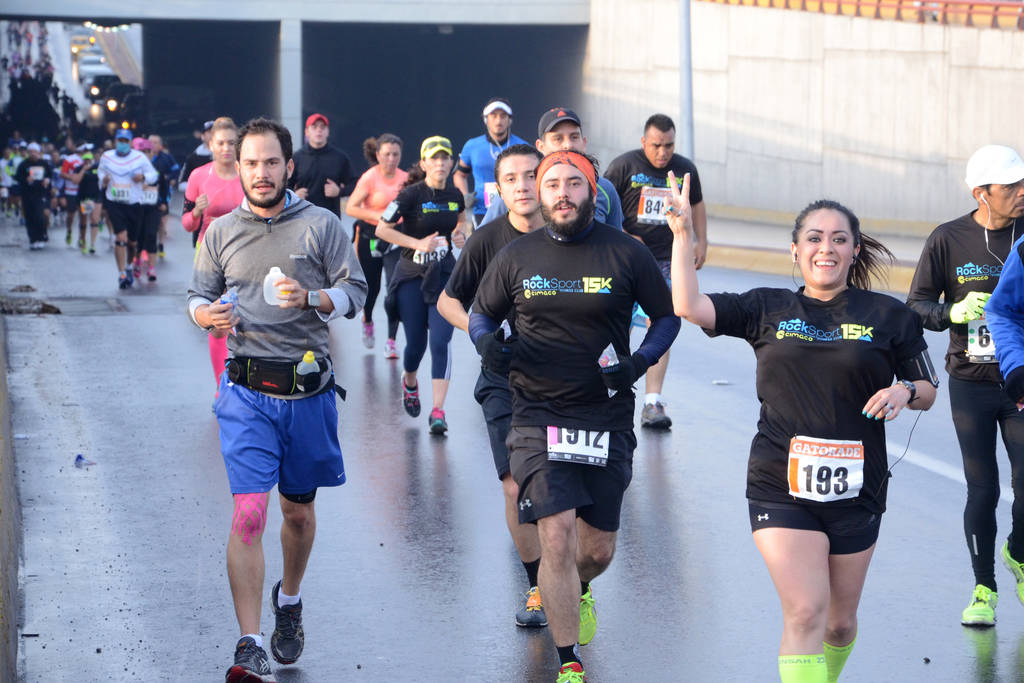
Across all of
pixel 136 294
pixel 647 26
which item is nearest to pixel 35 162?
pixel 136 294

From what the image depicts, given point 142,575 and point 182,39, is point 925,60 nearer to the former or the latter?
point 142,575

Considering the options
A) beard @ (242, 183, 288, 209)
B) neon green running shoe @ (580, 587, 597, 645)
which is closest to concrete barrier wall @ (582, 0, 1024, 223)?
neon green running shoe @ (580, 587, 597, 645)

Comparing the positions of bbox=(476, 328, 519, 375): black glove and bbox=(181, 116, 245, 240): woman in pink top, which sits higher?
bbox=(181, 116, 245, 240): woman in pink top

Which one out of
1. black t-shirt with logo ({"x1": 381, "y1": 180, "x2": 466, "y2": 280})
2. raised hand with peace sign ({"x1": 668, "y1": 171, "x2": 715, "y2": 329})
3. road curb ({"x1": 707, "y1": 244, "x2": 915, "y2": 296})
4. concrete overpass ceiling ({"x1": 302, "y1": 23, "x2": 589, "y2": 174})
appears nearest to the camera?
raised hand with peace sign ({"x1": 668, "y1": 171, "x2": 715, "y2": 329})

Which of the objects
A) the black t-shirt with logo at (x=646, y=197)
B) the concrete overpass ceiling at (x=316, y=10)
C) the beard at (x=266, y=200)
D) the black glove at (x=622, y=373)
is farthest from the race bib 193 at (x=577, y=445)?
the concrete overpass ceiling at (x=316, y=10)

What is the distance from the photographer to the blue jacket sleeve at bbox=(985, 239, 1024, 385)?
5789 millimetres

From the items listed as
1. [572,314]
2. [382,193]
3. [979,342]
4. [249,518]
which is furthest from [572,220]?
[382,193]

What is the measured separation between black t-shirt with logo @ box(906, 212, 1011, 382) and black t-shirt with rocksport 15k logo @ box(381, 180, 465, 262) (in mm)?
5061

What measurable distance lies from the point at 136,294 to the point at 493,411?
12960 millimetres

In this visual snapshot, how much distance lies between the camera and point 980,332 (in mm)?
6520

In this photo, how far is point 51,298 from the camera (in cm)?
1859

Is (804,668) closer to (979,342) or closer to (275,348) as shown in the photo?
(979,342)

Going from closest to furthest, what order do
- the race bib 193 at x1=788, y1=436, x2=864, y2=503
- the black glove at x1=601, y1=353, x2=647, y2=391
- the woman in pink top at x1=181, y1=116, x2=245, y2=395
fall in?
the race bib 193 at x1=788, y1=436, x2=864, y2=503, the black glove at x1=601, y1=353, x2=647, y2=391, the woman in pink top at x1=181, y1=116, x2=245, y2=395

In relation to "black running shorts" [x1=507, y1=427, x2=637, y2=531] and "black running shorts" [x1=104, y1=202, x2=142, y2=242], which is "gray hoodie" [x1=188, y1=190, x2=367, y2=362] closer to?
"black running shorts" [x1=507, y1=427, x2=637, y2=531]
